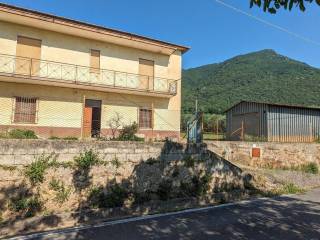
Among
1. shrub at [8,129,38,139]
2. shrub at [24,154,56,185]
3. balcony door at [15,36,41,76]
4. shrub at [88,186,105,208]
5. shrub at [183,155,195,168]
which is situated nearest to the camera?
shrub at [24,154,56,185]

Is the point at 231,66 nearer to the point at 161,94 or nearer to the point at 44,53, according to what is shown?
the point at 161,94

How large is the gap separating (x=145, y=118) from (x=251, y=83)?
43.9 m

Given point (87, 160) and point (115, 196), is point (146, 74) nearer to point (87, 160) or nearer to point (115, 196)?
point (87, 160)

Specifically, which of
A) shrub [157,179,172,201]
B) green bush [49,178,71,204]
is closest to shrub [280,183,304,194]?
shrub [157,179,172,201]

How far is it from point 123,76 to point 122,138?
7353mm

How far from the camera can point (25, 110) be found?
15.1 meters

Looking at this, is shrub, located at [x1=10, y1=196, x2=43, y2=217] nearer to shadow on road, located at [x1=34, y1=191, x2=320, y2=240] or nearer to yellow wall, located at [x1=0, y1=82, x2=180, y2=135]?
shadow on road, located at [x1=34, y1=191, x2=320, y2=240]

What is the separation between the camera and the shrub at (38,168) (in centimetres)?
796

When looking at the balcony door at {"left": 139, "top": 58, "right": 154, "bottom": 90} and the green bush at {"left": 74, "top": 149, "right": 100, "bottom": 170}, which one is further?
the balcony door at {"left": 139, "top": 58, "right": 154, "bottom": 90}

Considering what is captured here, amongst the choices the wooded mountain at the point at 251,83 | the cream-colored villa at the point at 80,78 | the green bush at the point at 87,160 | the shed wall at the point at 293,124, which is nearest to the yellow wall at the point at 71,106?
the cream-colored villa at the point at 80,78

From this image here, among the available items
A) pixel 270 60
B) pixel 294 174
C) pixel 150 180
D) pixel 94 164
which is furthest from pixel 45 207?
pixel 270 60

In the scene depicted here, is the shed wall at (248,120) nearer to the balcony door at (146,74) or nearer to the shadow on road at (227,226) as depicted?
the balcony door at (146,74)

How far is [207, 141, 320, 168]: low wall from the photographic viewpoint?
1505 cm

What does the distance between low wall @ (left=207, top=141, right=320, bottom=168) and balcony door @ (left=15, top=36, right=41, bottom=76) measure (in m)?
10.1
